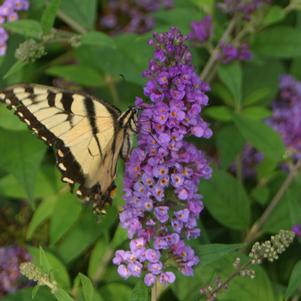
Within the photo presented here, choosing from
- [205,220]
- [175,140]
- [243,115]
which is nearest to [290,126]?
[243,115]

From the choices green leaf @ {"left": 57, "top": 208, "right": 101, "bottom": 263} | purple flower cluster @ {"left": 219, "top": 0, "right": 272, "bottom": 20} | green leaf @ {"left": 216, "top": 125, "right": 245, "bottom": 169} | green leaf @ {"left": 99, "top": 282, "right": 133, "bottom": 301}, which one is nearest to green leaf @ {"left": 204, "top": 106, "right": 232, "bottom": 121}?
green leaf @ {"left": 216, "top": 125, "right": 245, "bottom": 169}

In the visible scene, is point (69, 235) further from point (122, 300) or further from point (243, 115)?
point (243, 115)

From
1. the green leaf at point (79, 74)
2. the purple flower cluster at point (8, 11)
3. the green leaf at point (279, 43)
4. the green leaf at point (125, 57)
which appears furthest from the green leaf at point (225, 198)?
the purple flower cluster at point (8, 11)

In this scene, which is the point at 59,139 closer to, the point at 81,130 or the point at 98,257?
the point at 81,130

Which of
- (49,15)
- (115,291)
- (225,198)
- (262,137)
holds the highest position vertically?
(49,15)

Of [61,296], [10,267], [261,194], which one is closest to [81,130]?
[61,296]

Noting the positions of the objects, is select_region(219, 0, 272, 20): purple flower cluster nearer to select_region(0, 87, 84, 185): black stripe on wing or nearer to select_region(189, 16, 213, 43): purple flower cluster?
select_region(189, 16, 213, 43): purple flower cluster
